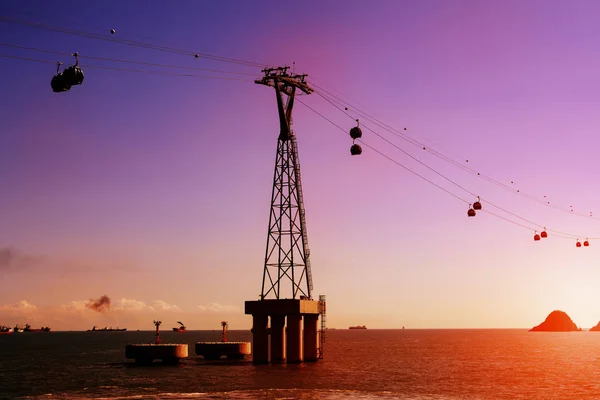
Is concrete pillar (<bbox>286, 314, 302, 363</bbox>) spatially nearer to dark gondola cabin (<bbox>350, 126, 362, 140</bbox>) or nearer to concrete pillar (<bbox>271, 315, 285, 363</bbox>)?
concrete pillar (<bbox>271, 315, 285, 363</bbox>)

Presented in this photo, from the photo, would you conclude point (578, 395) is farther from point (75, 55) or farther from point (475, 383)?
point (75, 55)

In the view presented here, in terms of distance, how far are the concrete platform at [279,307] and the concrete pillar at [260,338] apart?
97 centimetres

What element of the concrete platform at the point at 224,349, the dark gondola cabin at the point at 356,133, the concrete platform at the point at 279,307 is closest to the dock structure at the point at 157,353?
the concrete platform at the point at 224,349

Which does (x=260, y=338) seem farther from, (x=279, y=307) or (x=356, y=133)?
(x=356, y=133)

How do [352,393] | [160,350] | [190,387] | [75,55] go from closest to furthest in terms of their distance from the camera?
[75,55], [352,393], [190,387], [160,350]

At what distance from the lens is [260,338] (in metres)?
87.8

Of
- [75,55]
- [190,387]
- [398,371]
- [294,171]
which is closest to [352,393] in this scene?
[190,387]

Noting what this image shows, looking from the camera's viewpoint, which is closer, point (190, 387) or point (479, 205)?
point (479, 205)

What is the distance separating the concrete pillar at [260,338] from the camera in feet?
284

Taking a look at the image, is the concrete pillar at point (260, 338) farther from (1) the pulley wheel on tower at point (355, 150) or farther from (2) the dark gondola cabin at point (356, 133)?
(2) the dark gondola cabin at point (356, 133)

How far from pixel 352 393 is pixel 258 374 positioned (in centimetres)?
1719

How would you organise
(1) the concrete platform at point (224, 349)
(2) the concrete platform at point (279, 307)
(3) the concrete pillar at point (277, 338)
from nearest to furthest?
(2) the concrete platform at point (279, 307) → (3) the concrete pillar at point (277, 338) → (1) the concrete platform at point (224, 349)

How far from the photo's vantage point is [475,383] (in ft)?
274

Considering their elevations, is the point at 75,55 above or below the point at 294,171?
below
